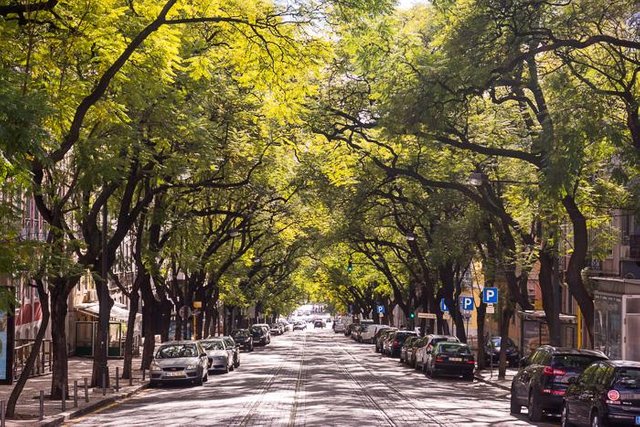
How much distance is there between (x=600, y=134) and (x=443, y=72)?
3.51 metres

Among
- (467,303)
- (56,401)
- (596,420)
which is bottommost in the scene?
(56,401)

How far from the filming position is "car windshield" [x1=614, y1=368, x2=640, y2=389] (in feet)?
59.6

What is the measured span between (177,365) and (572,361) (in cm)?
1506

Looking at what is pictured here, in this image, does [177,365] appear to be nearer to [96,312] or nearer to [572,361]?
[572,361]

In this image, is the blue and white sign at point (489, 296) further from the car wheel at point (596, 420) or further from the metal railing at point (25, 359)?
the car wheel at point (596, 420)

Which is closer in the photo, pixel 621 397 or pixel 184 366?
pixel 621 397

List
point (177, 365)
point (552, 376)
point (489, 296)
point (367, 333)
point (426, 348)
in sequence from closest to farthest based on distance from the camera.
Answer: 1. point (552, 376)
2. point (177, 365)
3. point (489, 296)
4. point (426, 348)
5. point (367, 333)

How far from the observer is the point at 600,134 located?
2122 cm

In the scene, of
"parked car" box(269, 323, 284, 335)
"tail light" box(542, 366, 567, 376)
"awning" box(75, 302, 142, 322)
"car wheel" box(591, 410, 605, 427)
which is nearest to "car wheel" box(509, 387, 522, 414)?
"tail light" box(542, 366, 567, 376)

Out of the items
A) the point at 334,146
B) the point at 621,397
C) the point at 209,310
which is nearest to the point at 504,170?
the point at 334,146

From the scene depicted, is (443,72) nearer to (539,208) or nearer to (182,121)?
(182,121)

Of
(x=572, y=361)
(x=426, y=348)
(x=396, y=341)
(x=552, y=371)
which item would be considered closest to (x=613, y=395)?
(x=552, y=371)

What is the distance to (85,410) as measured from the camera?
2459cm

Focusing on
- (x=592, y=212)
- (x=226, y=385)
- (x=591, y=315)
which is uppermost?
(x=592, y=212)
